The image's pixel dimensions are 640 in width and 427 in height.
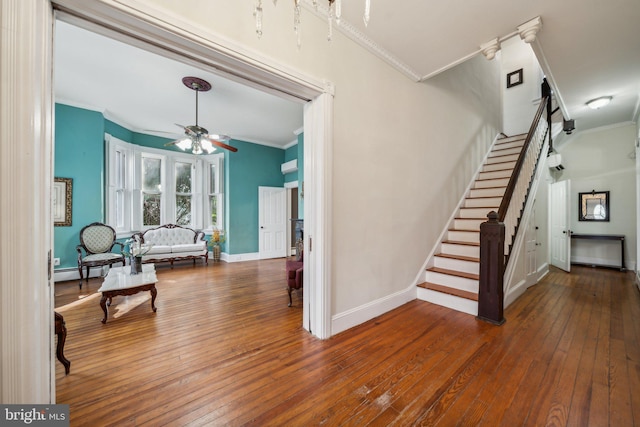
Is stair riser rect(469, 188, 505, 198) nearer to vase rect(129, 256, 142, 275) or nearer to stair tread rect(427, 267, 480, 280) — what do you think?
stair tread rect(427, 267, 480, 280)

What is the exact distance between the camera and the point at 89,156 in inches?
178

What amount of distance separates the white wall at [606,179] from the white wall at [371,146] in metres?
4.24

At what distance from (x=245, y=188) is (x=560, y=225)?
287 inches

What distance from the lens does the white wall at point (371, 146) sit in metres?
1.87

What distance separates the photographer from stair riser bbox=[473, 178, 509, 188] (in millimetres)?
4254

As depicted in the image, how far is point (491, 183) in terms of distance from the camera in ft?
14.4

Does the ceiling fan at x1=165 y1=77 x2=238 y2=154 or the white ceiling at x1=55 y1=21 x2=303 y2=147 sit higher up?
the white ceiling at x1=55 y1=21 x2=303 y2=147

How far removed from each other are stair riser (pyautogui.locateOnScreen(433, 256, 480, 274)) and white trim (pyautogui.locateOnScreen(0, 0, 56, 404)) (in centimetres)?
388

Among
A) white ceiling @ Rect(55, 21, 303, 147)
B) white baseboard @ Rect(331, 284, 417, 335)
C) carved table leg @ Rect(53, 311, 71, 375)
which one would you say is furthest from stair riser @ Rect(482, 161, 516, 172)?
carved table leg @ Rect(53, 311, 71, 375)

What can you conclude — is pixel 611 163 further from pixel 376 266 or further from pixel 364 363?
pixel 364 363

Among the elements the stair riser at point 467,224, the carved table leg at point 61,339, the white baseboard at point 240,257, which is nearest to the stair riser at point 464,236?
the stair riser at point 467,224

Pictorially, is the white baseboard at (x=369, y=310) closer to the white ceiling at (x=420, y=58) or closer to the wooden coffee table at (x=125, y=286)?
the wooden coffee table at (x=125, y=286)

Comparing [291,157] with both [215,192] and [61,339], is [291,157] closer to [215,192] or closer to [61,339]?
[215,192]

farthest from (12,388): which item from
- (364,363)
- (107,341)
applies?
(364,363)
